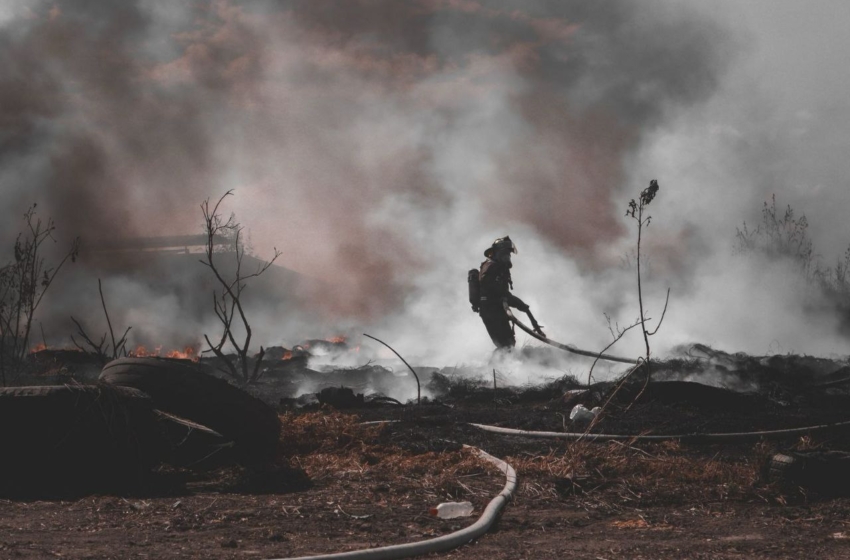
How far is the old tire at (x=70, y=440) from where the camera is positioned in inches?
207

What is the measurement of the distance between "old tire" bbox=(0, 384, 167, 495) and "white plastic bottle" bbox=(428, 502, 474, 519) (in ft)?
7.44

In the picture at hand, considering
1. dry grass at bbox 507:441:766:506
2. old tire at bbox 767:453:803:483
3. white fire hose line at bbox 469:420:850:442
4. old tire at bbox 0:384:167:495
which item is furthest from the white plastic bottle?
white fire hose line at bbox 469:420:850:442

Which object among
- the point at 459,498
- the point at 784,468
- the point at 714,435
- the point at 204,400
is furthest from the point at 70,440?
the point at 714,435

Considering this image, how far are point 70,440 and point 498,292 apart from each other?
11.0 metres

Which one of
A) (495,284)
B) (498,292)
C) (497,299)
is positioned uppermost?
(495,284)

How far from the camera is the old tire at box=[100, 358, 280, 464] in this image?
6258mm

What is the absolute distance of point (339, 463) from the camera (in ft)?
20.4

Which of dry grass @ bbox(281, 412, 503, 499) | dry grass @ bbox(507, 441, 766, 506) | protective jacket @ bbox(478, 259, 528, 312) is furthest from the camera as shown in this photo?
protective jacket @ bbox(478, 259, 528, 312)

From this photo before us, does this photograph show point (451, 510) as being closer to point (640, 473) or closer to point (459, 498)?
point (459, 498)

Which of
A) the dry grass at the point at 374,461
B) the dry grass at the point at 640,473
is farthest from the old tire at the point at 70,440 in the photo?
the dry grass at the point at 640,473

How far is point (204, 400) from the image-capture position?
631 centimetres

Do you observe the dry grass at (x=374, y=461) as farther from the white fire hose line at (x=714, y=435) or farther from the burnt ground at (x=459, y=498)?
the white fire hose line at (x=714, y=435)

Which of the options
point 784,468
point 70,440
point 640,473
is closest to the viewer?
point 784,468

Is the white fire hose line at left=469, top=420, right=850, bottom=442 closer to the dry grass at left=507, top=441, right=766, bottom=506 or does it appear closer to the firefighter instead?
the dry grass at left=507, top=441, right=766, bottom=506
